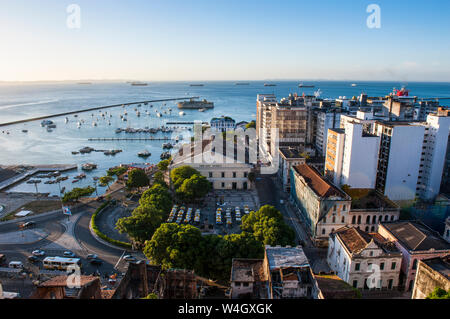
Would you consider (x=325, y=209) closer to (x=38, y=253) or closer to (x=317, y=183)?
(x=317, y=183)

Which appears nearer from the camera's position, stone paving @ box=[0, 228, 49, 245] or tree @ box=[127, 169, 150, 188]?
stone paving @ box=[0, 228, 49, 245]

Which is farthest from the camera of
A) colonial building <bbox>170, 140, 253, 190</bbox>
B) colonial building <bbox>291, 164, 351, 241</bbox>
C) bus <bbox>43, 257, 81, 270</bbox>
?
colonial building <bbox>170, 140, 253, 190</bbox>

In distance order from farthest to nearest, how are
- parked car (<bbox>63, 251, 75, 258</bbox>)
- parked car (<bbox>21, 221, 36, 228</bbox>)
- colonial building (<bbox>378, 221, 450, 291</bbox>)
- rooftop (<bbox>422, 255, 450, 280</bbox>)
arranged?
parked car (<bbox>21, 221, 36, 228</bbox>)
parked car (<bbox>63, 251, 75, 258</bbox>)
colonial building (<bbox>378, 221, 450, 291</bbox>)
rooftop (<bbox>422, 255, 450, 280</bbox>)

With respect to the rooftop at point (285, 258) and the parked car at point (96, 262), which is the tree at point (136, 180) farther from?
the rooftop at point (285, 258)

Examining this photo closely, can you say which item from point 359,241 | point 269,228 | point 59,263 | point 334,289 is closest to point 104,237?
point 59,263

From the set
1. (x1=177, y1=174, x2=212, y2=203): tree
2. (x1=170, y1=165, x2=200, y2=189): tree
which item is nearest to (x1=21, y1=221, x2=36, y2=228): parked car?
(x1=177, y1=174, x2=212, y2=203): tree

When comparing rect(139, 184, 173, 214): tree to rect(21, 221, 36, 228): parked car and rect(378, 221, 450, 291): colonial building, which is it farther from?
rect(378, 221, 450, 291): colonial building

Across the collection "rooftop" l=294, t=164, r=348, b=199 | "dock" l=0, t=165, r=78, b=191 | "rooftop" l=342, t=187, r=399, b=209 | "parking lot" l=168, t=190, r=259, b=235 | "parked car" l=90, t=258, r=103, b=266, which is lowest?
"dock" l=0, t=165, r=78, b=191
